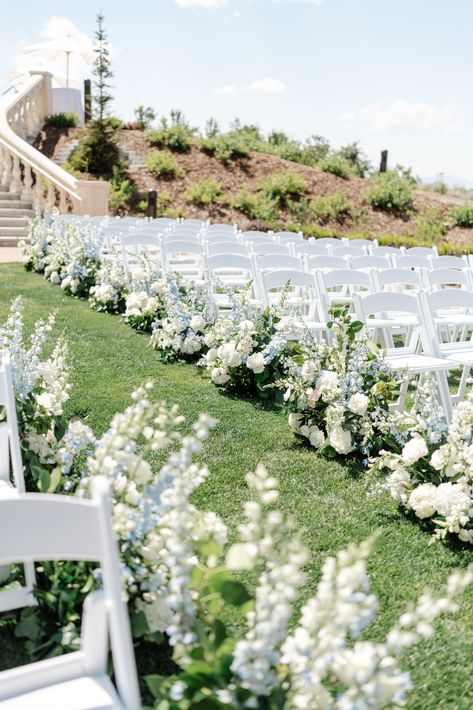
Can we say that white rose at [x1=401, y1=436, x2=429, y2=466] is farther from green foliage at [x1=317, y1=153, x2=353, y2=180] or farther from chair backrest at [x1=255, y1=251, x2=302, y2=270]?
green foliage at [x1=317, y1=153, x2=353, y2=180]

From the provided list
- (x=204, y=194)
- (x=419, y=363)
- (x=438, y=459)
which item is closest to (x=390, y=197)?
(x=204, y=194)

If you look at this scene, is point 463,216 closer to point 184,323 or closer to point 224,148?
point 224,148

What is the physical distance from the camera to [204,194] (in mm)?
19859

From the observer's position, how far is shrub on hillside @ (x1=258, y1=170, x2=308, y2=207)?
66.7 feet

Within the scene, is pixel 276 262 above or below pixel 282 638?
above

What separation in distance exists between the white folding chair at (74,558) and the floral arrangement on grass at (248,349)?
369cm

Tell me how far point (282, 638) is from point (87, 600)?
500 millimetres

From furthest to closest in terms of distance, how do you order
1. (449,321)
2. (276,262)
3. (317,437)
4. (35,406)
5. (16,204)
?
(16,204) → (276,262) → (449,321) → (317,437) → (35,406)

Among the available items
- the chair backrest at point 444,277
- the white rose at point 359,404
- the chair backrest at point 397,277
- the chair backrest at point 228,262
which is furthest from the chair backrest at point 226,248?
the white rose at point 359,404

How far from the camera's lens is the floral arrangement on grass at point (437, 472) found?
3.42 meters

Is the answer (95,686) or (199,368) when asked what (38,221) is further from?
(95,686)

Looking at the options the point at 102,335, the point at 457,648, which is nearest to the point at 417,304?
the point at 457,648

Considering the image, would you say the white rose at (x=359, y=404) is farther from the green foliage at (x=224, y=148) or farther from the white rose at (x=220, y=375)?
the green foliage at (x=224, y=148)

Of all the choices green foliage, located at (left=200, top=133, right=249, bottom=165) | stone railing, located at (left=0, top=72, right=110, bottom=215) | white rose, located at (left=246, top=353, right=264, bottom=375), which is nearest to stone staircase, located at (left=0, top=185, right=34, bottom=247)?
stone railing, located at (left=0, top=72, right=110, bottom=215)
